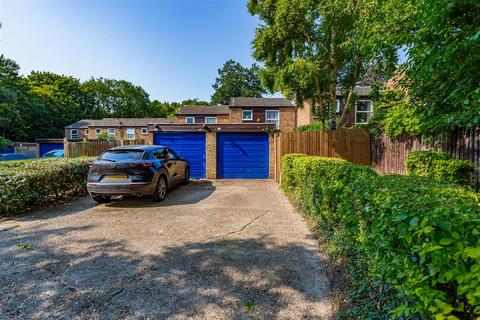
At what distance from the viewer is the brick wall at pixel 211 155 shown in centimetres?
1079

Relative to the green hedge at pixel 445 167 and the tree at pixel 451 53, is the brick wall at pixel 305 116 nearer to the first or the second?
the green hedge at pixel 445 167

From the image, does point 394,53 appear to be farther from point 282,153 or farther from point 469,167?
point 282,153

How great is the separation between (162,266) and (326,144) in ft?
28.9

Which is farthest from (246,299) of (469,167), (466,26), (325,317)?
(469,167)

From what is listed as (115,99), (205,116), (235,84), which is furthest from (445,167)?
(115,99)

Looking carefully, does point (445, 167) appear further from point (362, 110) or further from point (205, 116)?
point (205, 116)

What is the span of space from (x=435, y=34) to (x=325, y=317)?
14.2ft

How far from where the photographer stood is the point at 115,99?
54656mm

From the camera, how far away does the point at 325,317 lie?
2.31 m

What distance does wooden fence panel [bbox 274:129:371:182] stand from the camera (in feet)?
31.6

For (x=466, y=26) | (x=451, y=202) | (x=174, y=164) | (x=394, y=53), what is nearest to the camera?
(x=451, y=202)

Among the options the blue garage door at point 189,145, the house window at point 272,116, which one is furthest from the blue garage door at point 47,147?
the house window at point 272,116

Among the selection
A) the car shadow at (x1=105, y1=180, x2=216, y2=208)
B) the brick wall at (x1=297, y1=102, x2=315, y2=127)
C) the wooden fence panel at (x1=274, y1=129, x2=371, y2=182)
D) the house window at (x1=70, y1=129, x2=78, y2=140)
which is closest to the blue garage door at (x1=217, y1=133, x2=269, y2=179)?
the wooden fence panel at (x1=274, y1=129, x2=371, y2=182)

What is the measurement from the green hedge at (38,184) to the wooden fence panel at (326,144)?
6877 millimetres
